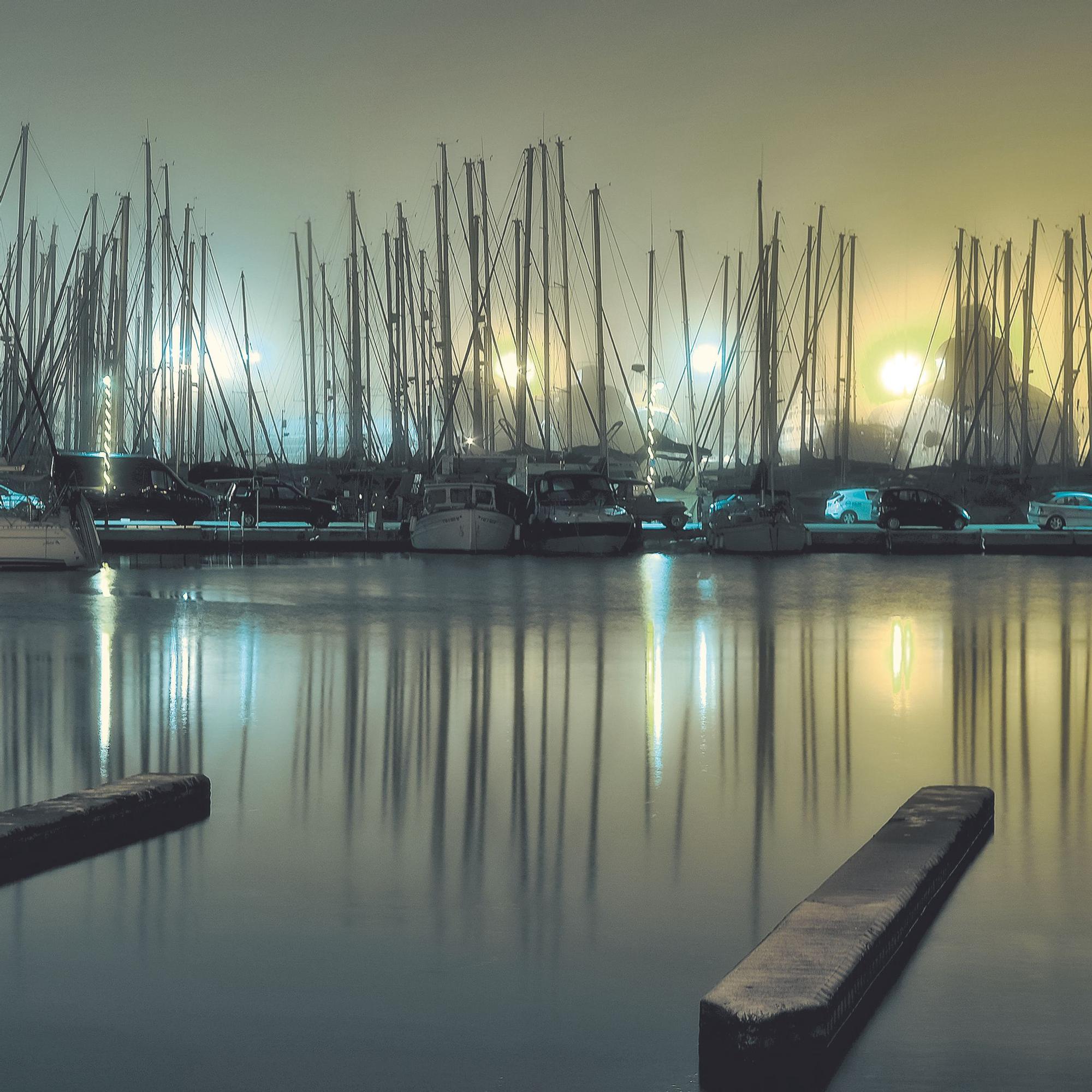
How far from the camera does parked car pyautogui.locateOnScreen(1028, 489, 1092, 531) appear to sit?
177 feet

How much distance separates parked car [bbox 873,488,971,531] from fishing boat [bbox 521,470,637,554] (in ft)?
48.2

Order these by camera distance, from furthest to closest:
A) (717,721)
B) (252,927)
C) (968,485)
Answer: (968,485) → (717,721) → (252,927)

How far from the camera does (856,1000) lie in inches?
182

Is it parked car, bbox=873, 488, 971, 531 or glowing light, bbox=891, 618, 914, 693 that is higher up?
parked car, bbox=873, 488, 971, 531

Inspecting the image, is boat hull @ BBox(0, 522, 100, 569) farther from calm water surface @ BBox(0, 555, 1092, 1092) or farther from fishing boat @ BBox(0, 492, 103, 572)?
calm water surface @ BBox(0, 555, 1092, 1092)

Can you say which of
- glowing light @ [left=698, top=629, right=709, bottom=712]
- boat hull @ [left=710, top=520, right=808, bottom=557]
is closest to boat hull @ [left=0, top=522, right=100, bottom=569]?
glowing light @ [left=698, top=629, right=709, bottom=712]

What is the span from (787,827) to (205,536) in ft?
115

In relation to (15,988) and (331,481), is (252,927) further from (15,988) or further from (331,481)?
(331,481)

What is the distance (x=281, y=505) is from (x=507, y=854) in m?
44.3

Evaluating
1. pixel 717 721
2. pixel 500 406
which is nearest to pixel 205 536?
pixel 500 406

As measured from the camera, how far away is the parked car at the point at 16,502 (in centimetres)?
3069

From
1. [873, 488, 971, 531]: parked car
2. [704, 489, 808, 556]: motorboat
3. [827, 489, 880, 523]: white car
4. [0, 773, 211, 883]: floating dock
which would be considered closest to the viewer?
[0, 773, 211, 883]: floating dock

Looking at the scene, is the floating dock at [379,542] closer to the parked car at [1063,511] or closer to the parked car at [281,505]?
the parked car at [281,505]

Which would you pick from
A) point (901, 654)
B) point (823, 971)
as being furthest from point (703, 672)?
point (823, 971)
